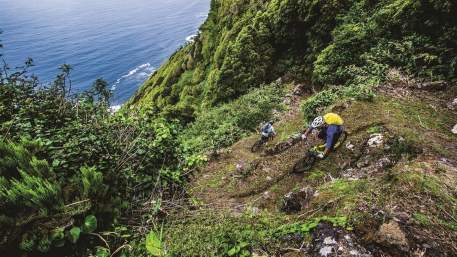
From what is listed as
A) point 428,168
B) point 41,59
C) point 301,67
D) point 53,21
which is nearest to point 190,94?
point 301,67

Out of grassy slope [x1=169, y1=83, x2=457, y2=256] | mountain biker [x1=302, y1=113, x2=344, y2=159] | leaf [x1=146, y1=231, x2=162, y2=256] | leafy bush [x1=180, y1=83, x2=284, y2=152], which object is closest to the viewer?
leaf [x1=146, y1=231, x2=162, y2=256]

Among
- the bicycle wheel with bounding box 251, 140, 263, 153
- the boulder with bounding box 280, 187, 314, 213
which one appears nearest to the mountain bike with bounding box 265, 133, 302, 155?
the bicycle wheel with bounding box 251, 140, 263, 153

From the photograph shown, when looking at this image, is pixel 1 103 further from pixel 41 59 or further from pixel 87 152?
pixel 41 59

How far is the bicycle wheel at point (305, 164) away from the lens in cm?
1005

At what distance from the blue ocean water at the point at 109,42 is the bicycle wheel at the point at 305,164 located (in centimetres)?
6517

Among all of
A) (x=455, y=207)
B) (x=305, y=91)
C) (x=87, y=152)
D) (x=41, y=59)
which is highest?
(x=87, y=152)

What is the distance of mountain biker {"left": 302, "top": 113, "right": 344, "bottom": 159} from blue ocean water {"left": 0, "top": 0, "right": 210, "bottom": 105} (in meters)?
65.9

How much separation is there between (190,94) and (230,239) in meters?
30.0

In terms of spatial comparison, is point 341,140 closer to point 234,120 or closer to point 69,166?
point 69,166

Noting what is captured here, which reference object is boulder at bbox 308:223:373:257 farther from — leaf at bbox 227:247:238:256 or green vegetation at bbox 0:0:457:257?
leaf at bbox 227:247:238:256

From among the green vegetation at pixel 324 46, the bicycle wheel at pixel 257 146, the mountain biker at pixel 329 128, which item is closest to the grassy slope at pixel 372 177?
the bicycle wheel at pixel 257 146

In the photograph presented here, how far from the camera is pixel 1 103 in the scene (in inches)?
262

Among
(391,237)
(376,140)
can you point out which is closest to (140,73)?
(376,140)

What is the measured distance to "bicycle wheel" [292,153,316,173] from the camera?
10047 millimetres
